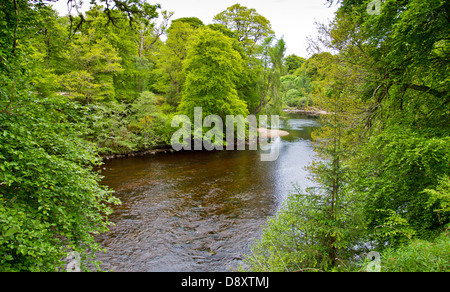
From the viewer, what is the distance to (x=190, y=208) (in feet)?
31.6

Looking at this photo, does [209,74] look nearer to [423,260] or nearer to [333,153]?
[333,153]

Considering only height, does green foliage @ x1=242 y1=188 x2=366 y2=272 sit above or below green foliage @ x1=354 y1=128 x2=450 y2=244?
below

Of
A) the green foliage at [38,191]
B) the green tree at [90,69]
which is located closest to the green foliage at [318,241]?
the green foliage at [38,191]

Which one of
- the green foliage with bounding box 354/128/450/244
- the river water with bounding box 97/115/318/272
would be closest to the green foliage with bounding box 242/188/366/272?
the green foliage with bounding box 354/128/450/244

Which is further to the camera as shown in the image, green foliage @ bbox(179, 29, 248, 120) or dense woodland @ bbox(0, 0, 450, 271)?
green foliage @ bbox(179, 29, 248, 120)

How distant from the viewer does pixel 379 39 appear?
20.0 ft

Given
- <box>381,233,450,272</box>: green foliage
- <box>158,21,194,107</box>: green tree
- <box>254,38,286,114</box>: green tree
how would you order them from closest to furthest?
<box>381,233,450,272</box>: green foliage < <box>158,21,194,107</box>: green tree < <box>254,38,286,114</box>: green tree

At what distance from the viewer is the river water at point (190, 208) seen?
660 centimetres

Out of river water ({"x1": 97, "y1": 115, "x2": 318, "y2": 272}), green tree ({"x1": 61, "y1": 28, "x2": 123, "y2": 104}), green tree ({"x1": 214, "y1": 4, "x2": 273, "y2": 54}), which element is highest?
green tree ({"x1": 214, "y1": 4, "x2": 273, "y2": 54})

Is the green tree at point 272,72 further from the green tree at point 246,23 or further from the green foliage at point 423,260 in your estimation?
the green foliage at point 423,260

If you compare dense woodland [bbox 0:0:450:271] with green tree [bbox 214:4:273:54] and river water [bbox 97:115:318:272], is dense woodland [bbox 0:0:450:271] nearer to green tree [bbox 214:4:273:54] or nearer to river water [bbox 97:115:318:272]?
river water [bbox 97:115:318:272]

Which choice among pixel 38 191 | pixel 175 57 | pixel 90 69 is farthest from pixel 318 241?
pixel 175 57

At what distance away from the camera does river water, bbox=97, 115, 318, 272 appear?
6600 millimetres
